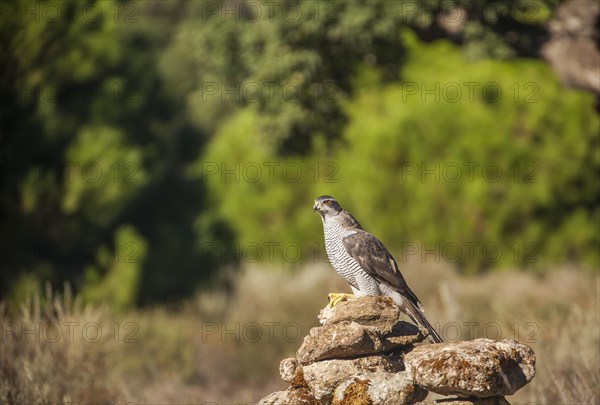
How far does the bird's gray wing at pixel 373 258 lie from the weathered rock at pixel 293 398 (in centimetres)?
103

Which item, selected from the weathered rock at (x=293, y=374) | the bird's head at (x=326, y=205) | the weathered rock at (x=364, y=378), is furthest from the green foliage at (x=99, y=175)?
the weathered rock at (x=364, y=378)

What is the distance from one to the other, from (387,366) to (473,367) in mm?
673

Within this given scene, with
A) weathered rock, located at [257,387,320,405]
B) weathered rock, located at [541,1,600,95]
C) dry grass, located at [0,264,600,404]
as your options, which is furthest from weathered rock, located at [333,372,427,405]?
weathered rock, located at [541,1,600,95]

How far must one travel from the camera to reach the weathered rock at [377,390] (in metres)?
5.42

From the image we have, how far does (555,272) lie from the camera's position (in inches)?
606

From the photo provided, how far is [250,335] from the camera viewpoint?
43.8ft

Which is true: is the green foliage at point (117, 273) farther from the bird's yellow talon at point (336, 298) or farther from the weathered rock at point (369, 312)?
the weathered rock at point (369, 312)

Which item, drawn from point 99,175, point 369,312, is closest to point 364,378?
point 369,312

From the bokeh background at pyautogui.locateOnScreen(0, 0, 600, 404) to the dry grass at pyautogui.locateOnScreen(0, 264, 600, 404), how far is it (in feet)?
0.23

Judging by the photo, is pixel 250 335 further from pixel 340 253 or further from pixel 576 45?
pixel 340 253

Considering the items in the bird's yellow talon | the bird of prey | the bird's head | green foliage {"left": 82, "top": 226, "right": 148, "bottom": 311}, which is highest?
green foliage {"left": 82, "top": 226, "right": 148, "bottom": 311}

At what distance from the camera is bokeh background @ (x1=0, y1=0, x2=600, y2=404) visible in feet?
34.0

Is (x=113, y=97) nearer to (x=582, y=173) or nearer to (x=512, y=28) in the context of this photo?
(x=512, y=28)

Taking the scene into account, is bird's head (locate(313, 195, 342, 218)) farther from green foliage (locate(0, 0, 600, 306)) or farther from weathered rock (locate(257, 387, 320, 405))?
green foliage (locate(0, 0, 600, 306))
